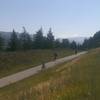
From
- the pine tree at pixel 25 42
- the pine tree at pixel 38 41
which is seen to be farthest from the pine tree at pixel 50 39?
the pine tree at pixel 25 42

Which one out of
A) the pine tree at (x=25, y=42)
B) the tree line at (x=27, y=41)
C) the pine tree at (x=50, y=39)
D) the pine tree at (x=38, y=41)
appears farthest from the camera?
the pine tree at (x=50, y=39)

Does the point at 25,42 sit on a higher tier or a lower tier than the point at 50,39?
lower

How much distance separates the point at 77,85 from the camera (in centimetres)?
1104

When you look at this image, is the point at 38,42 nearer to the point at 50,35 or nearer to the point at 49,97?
the point at 50,35

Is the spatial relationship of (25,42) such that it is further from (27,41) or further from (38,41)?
(38,41)

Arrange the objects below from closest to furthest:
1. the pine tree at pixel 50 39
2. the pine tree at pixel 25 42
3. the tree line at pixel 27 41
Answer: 1. the tree line at pixel 27 41
2. the pine tree at pixel 25 42
3. the pine tree at pixel 50 39

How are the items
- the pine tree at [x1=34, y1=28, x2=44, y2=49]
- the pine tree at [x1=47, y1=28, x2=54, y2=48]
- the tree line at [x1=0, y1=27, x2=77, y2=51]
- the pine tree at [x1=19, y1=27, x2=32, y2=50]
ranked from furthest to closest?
the pine tree at [x1=47, y1=28, x2=54, y2=48] → the pine tree at [x1=34, y1=28, x2=44, y2=49] → the pine tree at [x1=19, y1=27, x2=32, y2=50] → the tree line at [x1=0, y1=27, x2=77, y2=51]

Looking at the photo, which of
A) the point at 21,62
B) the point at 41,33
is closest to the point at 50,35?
the point at 41,33

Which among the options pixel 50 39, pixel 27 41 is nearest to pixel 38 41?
pixel 27 41

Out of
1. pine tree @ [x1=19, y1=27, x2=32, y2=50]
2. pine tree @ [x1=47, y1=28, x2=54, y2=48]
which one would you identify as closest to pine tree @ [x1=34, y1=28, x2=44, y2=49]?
pine tree @ [x1=19, y1=27, x2=32, y2=50]

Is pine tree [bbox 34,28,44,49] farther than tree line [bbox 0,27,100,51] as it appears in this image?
Yes

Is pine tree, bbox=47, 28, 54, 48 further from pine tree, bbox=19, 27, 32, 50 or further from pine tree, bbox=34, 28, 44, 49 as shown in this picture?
pine tree, bbox=19, 27, 32, 50

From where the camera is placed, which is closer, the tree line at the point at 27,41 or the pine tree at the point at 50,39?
the tree line at the point at 27,41

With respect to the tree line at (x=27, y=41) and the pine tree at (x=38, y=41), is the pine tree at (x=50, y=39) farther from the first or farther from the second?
the pine tree at (x=38, y=41)
